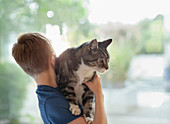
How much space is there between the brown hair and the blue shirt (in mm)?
110

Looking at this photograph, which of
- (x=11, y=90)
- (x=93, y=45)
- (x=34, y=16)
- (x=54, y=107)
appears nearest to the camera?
(x=54, y=107)

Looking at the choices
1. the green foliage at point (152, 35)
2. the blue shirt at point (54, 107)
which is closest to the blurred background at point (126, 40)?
the green foliage at point (152, 35)

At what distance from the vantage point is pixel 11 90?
99.0 inches

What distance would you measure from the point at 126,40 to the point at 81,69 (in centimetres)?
91

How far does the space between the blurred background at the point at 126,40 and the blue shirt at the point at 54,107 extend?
2.26 ft

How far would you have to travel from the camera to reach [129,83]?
192 centimetres

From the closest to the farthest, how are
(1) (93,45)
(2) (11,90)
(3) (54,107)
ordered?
(3) (54,107) → (1) (93,45) → (2) (11,90)

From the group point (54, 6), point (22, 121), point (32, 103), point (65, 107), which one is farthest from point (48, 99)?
point (22, 121)

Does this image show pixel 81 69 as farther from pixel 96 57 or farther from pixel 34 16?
pixel 34 16

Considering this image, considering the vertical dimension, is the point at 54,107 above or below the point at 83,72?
below

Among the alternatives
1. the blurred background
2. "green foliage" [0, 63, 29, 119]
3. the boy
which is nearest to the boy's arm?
the boy

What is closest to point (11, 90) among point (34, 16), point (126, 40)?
point (34, 16)

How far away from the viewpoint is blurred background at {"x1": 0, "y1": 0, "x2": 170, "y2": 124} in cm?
175

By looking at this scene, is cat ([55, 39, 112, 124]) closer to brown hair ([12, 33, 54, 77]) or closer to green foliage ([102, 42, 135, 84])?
brown hair ([12, 33, 54, 77])
